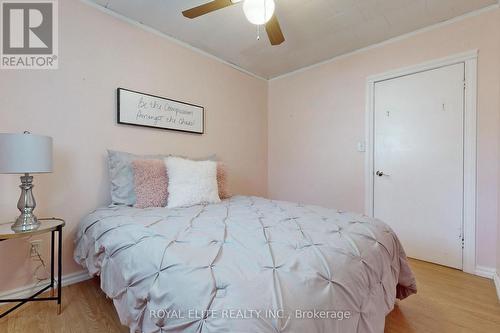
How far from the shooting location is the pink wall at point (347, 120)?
2008mm

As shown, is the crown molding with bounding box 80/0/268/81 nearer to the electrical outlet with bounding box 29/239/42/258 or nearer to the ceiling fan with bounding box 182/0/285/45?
the ceiling fan with bounding box 182/0/285/45

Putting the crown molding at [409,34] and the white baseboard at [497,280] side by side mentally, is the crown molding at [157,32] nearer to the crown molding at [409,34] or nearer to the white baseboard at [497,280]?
the crown molding at [409,34]

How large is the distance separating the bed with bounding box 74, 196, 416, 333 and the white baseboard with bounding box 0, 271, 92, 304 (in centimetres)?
66

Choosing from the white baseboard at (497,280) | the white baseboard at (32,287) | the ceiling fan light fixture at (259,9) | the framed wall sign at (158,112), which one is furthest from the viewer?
the framed wall sign at (158,112)

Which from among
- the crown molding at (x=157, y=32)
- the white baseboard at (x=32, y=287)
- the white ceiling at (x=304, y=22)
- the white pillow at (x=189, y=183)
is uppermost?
the white ceiling at (x=304, y=22)

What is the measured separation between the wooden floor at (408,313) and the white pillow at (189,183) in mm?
809

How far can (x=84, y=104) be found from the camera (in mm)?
1933

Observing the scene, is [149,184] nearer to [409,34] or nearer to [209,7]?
[209,7]

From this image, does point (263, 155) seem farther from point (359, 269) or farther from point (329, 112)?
point (359, 269)

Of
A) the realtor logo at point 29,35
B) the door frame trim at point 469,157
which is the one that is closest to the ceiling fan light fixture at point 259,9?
the realtor logo at point 29,35

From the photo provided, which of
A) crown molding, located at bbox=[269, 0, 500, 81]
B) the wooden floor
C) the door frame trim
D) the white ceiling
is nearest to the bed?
the wooden floor

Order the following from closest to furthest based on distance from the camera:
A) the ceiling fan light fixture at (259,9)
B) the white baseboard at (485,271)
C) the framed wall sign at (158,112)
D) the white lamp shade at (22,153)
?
1. the white lamp shade at (22,153)
2. the ceiling fan light fixture at (259,9)
3. the white baseboard at (485,271)
4. the framed wall sign at (158,112)

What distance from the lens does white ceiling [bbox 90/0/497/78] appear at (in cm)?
199

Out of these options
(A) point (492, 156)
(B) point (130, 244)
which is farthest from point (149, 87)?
(A) point (492, 156)
